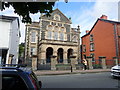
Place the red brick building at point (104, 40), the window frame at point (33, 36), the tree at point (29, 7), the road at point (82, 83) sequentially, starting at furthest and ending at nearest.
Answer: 1. the window frame at point (33, 36)
2. the red brick building at point (104, 40)
3. the road at point (82, 83)
4. the tree at point (29, 7)

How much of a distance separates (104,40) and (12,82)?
2626cm

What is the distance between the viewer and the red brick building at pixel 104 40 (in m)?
23.2

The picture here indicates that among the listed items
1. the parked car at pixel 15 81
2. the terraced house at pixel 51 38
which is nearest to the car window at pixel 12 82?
the parked car at pixel 15 81

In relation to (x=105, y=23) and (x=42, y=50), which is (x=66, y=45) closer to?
(x=42, y=50)

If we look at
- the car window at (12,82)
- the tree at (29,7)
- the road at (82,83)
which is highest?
the tree at (29,7)

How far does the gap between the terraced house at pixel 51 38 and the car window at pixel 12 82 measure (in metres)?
23.4

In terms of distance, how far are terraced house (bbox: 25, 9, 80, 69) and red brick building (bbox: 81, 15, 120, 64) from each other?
4085 mm

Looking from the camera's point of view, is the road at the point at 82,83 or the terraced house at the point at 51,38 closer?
the road at the point at 82,83

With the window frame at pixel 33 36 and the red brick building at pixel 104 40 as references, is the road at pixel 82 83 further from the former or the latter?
the window frame at pixel 33 36

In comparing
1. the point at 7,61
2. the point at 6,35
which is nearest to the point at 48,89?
the point at 7,61

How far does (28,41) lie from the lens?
29531 mm

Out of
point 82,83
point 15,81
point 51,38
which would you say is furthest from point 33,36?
point 15,81

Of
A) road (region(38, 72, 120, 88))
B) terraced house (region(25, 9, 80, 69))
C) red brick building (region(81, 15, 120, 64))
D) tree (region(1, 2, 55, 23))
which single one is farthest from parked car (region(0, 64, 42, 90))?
red brick building (region(81, 15, 120, 64))

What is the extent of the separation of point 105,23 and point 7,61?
72.8 feet
